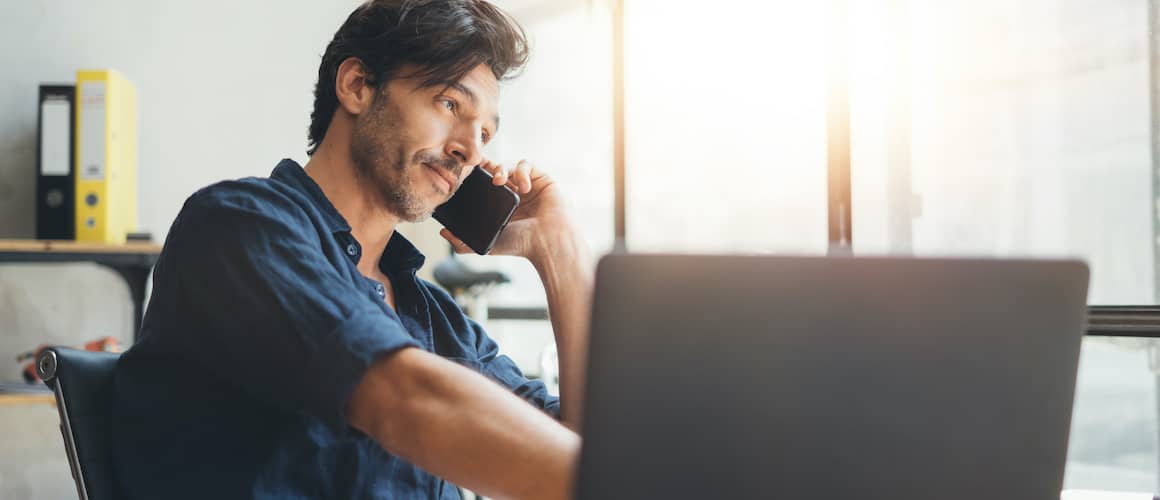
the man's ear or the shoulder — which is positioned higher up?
the man's ear

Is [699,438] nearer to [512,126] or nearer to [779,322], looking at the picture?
[779,322]

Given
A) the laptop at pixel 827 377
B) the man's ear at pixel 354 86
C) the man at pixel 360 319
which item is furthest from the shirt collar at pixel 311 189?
the laptop at pixel 827 377

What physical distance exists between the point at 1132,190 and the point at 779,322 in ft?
8.17

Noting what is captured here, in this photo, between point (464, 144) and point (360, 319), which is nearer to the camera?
point (360, 319)

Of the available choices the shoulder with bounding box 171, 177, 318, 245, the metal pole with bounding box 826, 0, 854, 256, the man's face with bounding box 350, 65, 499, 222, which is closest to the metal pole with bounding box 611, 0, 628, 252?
the metal pole with bounding box 826, 0, 854, 256

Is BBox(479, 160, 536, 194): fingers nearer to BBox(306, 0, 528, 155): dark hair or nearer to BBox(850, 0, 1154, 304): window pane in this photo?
BBox(306, 0, 528, 155): dark hair

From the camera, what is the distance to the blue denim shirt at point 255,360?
2.43 ft

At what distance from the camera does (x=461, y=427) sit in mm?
659

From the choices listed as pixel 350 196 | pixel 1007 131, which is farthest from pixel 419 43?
pixel 1007 131

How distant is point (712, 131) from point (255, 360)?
2.29 m

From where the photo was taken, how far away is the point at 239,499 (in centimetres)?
90

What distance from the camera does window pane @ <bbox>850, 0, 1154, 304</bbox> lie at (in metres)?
2.43

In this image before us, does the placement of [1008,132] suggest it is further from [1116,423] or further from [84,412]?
[84,412]

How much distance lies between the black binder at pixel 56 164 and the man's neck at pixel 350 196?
1.28 metres
